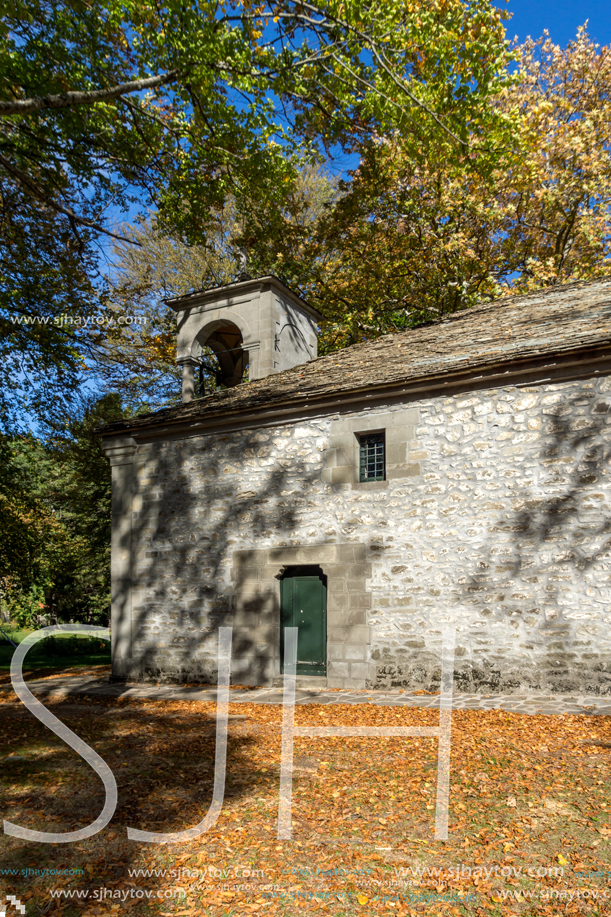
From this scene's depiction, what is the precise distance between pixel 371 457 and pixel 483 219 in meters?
10.5

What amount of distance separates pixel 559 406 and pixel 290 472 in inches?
177

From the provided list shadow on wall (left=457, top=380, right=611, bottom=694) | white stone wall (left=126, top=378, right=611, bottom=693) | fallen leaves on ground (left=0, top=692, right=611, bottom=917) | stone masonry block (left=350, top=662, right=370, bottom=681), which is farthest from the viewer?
stone masonry block (left=350, top=662, right=370, bottom=681)

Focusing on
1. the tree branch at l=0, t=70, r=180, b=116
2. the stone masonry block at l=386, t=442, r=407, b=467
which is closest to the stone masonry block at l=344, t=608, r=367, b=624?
the stone masonry block at l=386, t=442, r=407, b=467

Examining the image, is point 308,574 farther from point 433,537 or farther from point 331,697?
point 433,537

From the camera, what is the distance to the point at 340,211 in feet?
60.3

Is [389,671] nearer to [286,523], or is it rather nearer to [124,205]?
[286,523]

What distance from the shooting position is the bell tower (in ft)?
46.3

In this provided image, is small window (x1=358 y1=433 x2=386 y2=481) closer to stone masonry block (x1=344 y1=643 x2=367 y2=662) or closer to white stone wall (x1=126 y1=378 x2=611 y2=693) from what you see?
white stone wall (x1=126 y1=378 x2=611 y2=693)

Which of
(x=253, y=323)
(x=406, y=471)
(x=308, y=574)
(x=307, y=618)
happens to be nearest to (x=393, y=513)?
(x=406, y=471)

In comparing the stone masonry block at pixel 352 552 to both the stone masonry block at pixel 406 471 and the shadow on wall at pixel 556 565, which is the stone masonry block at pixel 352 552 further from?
the shadow on wall at pixel 556 565

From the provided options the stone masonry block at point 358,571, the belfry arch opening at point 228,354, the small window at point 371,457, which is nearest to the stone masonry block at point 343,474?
the small window at point 371,457

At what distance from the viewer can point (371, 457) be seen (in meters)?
10.1

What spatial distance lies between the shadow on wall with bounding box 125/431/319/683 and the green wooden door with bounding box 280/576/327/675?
237 millimetres

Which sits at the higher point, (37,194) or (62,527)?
(37,194)
